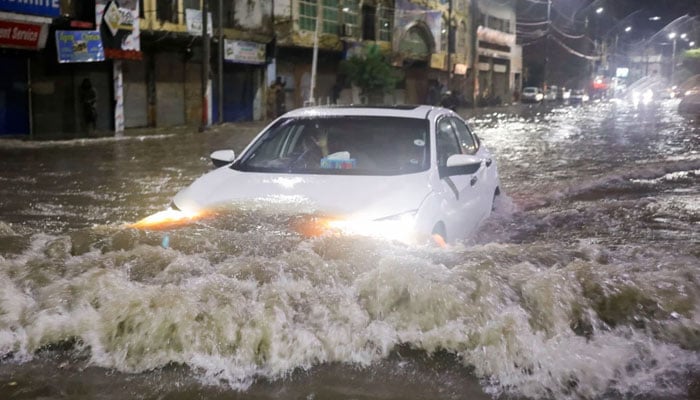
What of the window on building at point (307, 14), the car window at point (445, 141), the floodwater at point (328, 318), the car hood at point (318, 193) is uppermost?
the window on building at point (307, 14)

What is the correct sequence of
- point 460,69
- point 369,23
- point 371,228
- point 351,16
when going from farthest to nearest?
point 460,69, point 369,23, point 351,16, point 371,228

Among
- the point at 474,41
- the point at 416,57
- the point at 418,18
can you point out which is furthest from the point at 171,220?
the point at 474,41

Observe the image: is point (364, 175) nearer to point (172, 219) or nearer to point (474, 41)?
point (172, 219)

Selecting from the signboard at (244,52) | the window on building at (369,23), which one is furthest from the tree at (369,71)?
the signboard at (244,52)

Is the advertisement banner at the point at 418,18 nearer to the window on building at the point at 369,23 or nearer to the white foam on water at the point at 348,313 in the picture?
the window on building at the point at 369,23

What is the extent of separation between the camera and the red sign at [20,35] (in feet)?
61.5

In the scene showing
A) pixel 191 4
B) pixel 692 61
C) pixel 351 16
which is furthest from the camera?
pixel 692 61

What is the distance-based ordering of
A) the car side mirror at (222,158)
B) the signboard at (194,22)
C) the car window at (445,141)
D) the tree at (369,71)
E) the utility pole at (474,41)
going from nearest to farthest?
the car window at (445,141), the car side mirror at (222,158), the signboard at (194,22), the tree at (369,71), the utility pole at (474,41)

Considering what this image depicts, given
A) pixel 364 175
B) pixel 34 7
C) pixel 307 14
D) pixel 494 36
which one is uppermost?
pixel 494 36

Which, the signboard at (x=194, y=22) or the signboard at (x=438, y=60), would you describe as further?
the signboard at (x=438, y=60)

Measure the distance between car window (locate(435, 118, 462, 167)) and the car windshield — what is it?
155 millimetres

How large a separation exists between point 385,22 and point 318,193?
37.1 m

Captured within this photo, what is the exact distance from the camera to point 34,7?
19078 millimetres

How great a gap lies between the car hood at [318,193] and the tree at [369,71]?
97.8ft
